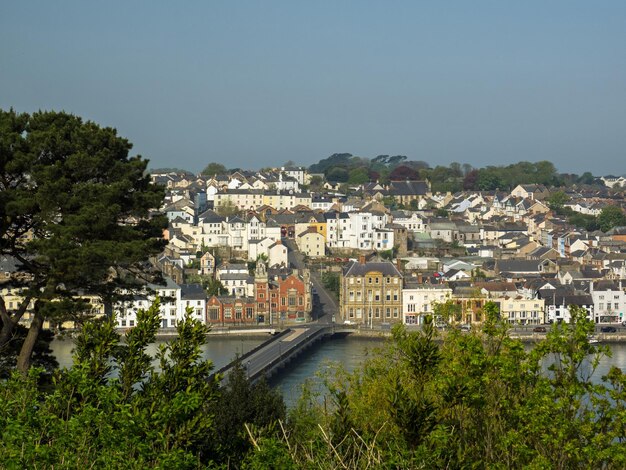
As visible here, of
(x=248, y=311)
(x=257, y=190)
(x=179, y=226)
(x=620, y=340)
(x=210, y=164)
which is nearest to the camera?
(x=620, y=340)

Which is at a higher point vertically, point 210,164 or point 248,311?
point 210,164

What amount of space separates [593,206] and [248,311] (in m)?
16.5

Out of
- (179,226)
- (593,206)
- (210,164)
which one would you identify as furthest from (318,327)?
(210,164)

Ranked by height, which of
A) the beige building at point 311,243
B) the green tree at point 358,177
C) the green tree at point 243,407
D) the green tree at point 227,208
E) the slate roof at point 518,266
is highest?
the green tree at point 358,177

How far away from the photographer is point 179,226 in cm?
2317

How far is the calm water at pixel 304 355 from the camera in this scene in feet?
39.9

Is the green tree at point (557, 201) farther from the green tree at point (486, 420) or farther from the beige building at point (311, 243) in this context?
the green tree at point (486, 420)

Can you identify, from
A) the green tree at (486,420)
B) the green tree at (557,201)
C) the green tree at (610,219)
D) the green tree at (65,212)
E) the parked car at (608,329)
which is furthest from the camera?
the green tree at (557,201)

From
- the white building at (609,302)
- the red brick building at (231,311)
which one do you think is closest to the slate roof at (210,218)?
the red brick building at (231,311)

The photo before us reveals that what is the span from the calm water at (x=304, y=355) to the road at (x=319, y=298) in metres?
1.14

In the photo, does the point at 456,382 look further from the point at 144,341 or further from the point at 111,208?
the point at 111,208

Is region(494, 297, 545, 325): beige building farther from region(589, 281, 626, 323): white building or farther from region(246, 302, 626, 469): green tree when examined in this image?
region(246, 302, 626, 469): green tree

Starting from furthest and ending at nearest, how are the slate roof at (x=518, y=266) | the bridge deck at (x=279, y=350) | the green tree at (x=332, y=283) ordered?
the slate roof at (x=518, y=266) < the green tree at (x=332, y=283) < the bridge deck at (x=279, y=350)

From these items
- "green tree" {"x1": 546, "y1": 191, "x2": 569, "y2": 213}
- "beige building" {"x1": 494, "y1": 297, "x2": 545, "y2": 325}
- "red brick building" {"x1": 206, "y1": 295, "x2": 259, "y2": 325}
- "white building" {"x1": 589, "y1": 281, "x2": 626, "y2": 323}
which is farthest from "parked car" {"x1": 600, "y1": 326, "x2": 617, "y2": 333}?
"green tree" {"x1": 546, "y1": 191, "x2": 569, "y2": 213}
